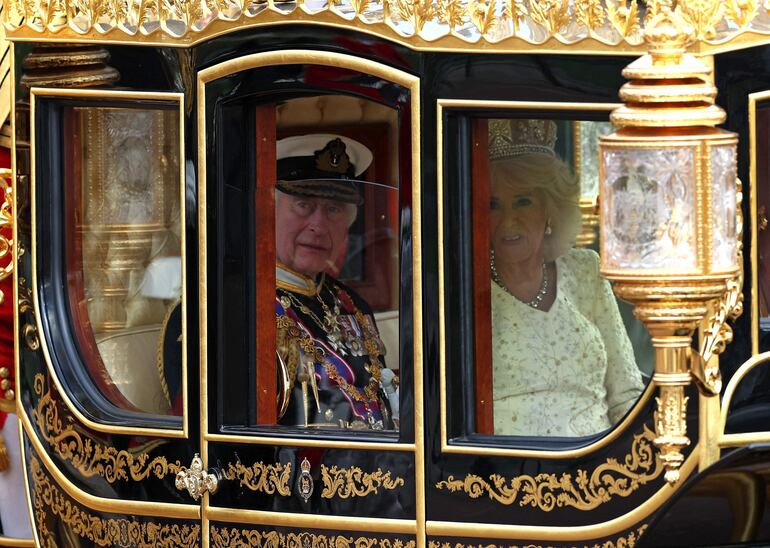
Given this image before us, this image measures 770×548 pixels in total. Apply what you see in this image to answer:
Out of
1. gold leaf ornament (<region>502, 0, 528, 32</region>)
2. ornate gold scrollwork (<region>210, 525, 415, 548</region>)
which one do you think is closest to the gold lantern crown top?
gold leaf ornament (<region>502, 0, 528, 32</region>)

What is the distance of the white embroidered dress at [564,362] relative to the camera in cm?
341

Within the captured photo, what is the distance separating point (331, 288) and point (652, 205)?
900 mm

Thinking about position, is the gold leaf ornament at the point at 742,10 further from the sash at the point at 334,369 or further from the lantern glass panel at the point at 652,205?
the sash at the point at 334,369

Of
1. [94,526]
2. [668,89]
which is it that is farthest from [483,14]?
[94,526]

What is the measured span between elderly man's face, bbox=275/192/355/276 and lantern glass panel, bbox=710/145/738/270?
84 cm

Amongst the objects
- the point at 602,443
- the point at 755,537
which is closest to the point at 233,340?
the point at 602,443

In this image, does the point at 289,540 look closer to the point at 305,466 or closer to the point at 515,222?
the point at 305,466

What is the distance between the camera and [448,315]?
334 cm

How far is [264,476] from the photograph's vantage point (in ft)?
11.5

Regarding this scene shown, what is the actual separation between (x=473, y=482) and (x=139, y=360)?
2.55ft

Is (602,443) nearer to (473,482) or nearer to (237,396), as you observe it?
(473,482)

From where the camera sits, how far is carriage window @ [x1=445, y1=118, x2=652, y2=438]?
11.0ft

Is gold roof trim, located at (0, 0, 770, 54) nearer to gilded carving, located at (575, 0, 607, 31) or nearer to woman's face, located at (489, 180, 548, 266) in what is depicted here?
gilded carving, located at (575, 0, 607, 31)

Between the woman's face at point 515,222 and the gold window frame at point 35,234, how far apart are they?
0.59 m
